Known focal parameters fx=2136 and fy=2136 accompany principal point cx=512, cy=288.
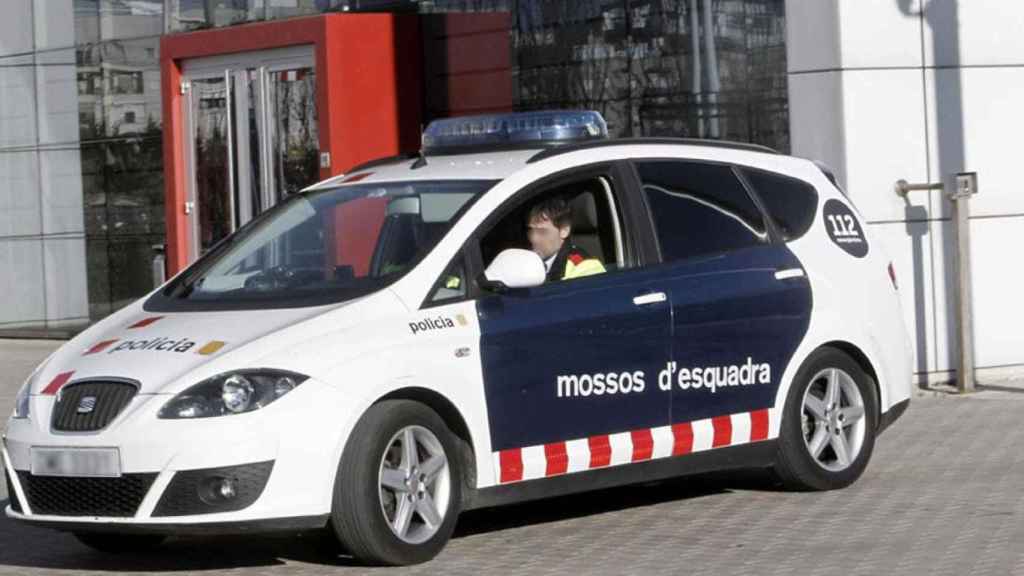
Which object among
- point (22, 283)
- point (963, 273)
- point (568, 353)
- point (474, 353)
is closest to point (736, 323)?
point (568, 353)

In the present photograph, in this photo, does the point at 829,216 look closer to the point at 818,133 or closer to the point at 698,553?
the point at 698,553

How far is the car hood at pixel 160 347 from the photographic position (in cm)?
799

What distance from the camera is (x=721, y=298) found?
9.38 metres

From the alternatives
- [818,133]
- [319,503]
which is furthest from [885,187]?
[319,503]

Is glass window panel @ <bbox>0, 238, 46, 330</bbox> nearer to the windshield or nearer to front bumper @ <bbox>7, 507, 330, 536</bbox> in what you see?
the windshield

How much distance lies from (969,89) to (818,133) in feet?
3.72

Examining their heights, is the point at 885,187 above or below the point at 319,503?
Result: above

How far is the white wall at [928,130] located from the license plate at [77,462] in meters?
7.31

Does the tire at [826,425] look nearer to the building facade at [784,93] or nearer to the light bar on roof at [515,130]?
the light bar on roof at [515,130]

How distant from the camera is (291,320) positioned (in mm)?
8164

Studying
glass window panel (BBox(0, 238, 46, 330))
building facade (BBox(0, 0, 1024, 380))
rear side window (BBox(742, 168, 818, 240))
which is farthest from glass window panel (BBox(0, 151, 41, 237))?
rear side window (BBox(742, 168, 818, 240))

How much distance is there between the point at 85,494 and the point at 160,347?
0.63 meters

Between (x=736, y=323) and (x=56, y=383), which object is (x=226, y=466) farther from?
(x=736, y=323)

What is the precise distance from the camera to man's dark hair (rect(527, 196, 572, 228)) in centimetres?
903
